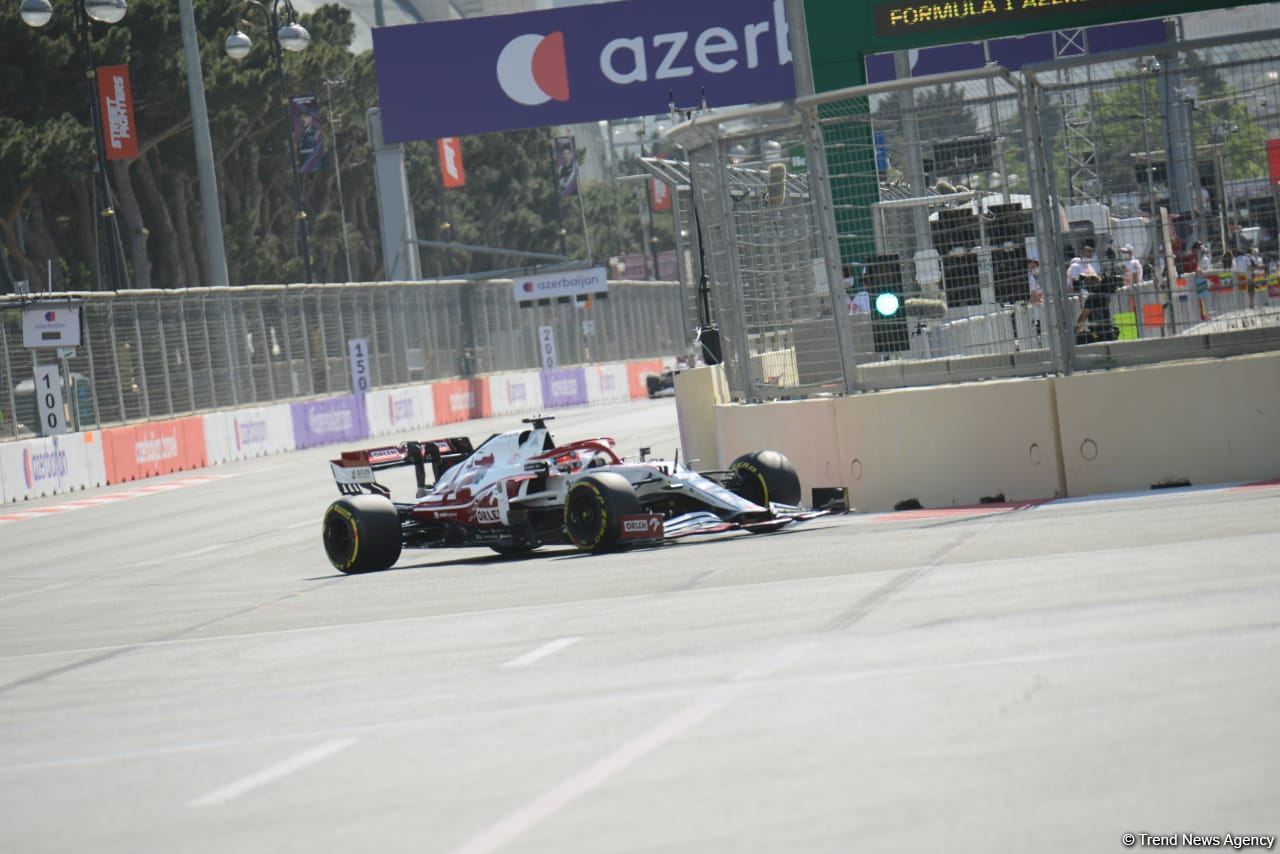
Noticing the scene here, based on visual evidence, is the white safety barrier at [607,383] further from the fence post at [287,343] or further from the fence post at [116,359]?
the fence post at [116,359]

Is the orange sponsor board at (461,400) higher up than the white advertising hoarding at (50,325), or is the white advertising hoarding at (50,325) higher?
the white advertising hoarding at (50,325)

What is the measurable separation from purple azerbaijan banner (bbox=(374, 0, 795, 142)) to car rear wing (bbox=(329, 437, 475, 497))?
13.0 m

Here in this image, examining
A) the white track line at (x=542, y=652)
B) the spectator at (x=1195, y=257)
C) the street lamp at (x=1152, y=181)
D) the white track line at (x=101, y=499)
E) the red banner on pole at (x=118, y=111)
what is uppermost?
the red banner on pole at (x=118, y=111)

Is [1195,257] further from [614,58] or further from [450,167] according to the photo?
[450,167]

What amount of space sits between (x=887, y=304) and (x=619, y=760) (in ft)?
25.6

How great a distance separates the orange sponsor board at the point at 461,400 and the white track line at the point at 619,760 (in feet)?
139

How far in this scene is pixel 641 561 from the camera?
1191 cm

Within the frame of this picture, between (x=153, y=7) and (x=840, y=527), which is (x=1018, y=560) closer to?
(x=840, y=527)

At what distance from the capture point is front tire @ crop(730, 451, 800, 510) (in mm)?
13211

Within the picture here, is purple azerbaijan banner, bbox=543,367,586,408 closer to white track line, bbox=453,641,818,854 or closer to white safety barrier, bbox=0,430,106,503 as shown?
white safety barrier, bbox=0,430,106,503

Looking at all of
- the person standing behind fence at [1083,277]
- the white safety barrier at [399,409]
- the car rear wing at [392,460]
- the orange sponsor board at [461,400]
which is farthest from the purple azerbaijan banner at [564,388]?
the person standing behind fence at [1083,277]

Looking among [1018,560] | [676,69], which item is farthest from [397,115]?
[1018,560]

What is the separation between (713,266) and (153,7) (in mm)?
44980

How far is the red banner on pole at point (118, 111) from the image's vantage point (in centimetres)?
4147
